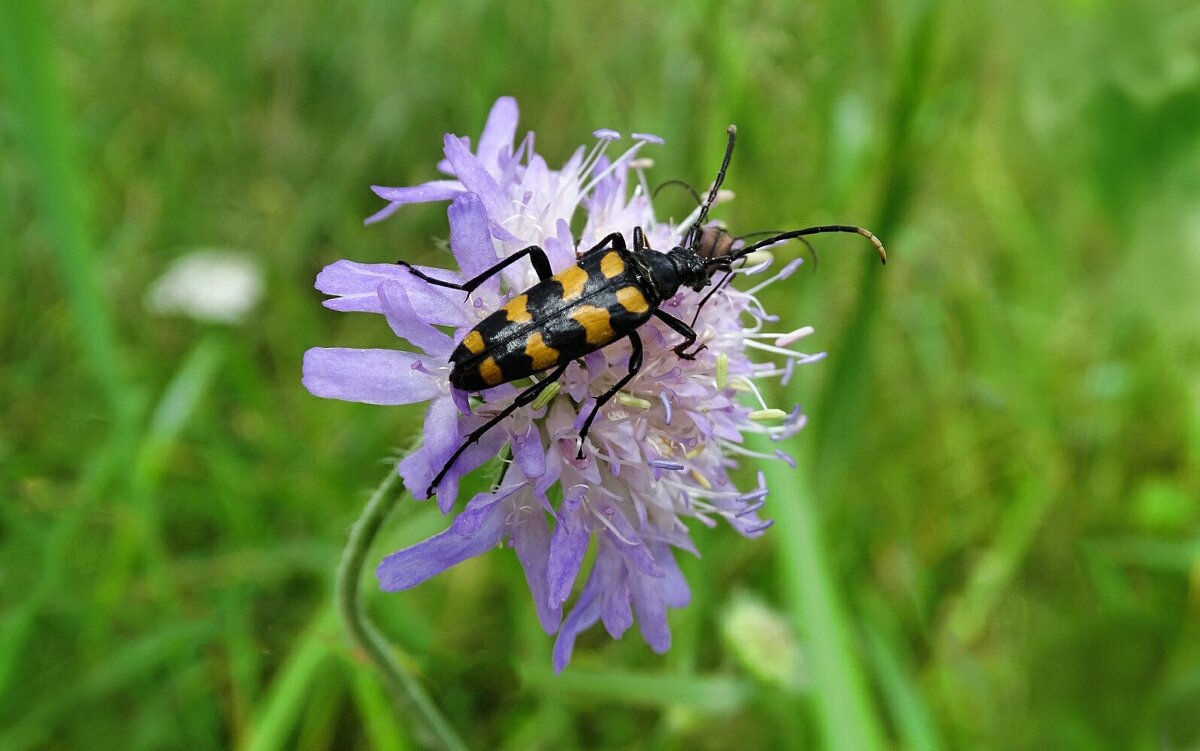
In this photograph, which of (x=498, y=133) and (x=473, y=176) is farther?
(x=498, y=133)

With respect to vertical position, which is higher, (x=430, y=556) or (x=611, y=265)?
(x=611, y=265)

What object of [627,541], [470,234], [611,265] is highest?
[470,234]

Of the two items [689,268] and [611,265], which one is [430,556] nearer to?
[611,265]

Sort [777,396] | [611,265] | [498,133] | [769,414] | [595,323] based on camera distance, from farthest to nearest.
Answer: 1. [777,396]
2. [498,133]
3. [769,414]
4. [611,265]
5. [595,323]

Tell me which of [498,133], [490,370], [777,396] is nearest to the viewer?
[490,370]

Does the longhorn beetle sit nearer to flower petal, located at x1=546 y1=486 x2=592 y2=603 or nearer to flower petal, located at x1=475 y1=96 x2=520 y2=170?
flower petal, located at x1=546 y1=486 x2=592 y2=603

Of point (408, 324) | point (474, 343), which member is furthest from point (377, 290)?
point (474, 343)

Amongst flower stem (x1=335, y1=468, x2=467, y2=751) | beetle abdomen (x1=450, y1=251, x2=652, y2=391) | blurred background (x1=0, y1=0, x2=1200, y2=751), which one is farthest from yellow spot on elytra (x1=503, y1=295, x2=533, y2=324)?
blurred background (x1=0, y1=0, x2=1200, y2=751)
